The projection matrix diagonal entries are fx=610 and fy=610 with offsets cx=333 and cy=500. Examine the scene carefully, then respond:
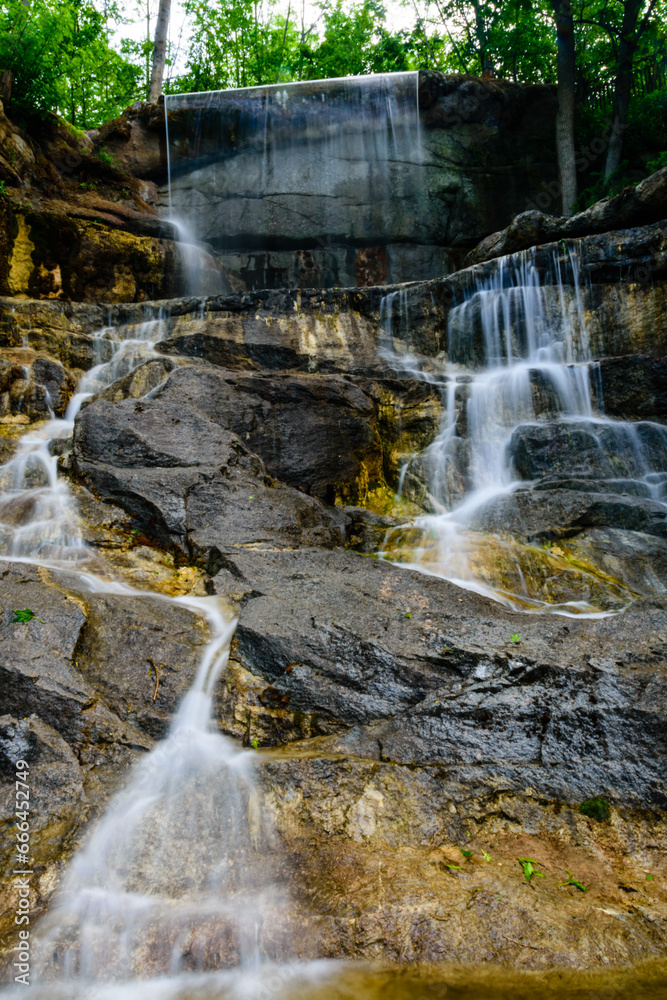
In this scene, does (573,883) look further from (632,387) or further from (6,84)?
(6,84)

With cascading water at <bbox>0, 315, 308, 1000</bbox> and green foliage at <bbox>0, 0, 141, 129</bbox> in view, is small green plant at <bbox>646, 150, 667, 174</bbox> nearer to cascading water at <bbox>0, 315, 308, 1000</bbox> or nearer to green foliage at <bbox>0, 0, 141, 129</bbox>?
green foliage at <bbox>0, 0, 141, 129</bbox>

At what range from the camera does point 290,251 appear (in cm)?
1731

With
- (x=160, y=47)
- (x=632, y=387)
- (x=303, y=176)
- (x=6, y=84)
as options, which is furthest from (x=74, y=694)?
(x=160, y=47)

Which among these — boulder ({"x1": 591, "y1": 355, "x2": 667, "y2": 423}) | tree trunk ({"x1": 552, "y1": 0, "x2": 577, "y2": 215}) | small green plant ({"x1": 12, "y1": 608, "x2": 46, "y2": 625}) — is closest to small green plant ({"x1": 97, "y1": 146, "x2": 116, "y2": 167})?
tree trunk ({"x1": 552, "y1": 0, "x2": 577, "y2": 215})

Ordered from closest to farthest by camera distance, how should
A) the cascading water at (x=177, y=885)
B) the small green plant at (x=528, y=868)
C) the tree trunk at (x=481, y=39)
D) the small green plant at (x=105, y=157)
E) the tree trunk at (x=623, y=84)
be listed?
1. the cascading water at (x=177, y=885)
2. the small green plant at (x=528, y=868)
3. the tree trunk at (x=623, y=84)
4. the small green plant at (x=105, y=157)
5. the tree trunk at (x=481, y=39)

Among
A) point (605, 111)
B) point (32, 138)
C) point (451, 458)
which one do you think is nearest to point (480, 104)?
point (605, 111)

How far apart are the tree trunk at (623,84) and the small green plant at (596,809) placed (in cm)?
1611

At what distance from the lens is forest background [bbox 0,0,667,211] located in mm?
14352

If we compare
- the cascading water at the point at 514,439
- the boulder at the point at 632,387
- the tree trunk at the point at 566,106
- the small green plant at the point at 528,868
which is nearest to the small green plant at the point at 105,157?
the cascading water at the point at 514,439

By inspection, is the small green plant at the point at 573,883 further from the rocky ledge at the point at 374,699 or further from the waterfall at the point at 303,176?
the waterfall at the point at 303,176

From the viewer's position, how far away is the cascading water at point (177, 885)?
242 centimetres

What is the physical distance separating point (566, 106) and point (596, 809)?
1774 centimetres

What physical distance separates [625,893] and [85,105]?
27.9m

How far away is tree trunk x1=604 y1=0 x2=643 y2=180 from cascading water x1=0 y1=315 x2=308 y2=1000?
16596mm
